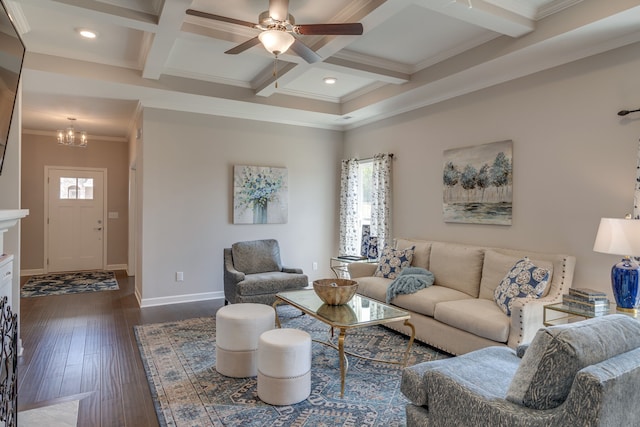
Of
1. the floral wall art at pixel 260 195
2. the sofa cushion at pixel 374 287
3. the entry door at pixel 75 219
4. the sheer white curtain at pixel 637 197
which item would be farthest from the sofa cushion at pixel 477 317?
the entry door at pixel 75 219

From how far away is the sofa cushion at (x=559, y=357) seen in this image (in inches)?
57.5

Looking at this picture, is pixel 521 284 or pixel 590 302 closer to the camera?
pixel 590 302

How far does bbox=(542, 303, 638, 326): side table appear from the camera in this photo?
283 centimetres

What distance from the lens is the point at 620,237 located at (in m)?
2.67

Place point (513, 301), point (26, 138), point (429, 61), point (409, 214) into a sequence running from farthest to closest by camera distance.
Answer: point (26, 138)
point (409, 214)
point (429, 61)
point (513, 301)

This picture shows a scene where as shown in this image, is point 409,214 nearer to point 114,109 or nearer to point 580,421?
point 580,421

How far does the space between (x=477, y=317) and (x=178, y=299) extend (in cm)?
384

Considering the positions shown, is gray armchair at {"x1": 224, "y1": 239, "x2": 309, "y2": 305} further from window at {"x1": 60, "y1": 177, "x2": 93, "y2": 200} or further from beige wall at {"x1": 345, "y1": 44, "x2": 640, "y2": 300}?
window at {"x1": 60, "y1": 177, "x2": 93, "y2": 200}

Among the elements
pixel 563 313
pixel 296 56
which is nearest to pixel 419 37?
pixel 296 56

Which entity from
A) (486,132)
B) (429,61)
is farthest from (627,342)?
(429,61)

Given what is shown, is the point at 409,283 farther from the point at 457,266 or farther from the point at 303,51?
the point at 303,51

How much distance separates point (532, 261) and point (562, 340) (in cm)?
221

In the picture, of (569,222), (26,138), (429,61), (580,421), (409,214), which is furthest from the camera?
(26,138)

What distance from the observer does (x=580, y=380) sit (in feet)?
4.52
